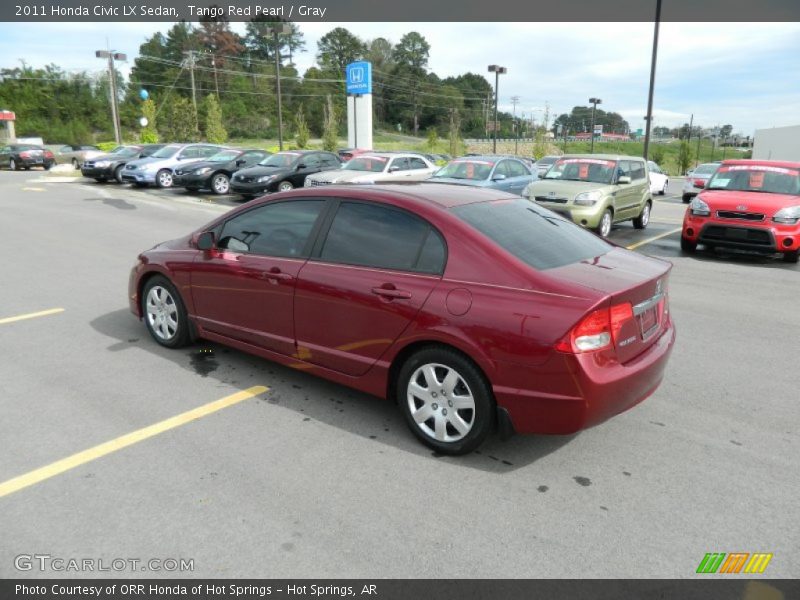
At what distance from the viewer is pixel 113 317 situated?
6.48 metres

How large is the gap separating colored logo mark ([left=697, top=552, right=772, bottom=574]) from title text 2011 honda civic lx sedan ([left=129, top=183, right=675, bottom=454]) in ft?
2.79

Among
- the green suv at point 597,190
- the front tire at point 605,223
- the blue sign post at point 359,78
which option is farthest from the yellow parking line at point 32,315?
the blue sign post at point 359,78

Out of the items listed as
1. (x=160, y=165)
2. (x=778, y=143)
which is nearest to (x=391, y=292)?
(x=160, y=165)

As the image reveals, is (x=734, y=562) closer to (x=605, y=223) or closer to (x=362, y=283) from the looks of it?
(x=362, y=283)

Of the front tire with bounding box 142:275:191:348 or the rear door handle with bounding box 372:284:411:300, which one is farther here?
the front tire with bounding box 142:275:191:348

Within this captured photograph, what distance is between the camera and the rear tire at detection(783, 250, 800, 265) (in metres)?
9.94

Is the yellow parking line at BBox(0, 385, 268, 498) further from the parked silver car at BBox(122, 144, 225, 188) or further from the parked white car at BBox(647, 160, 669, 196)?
the parked white car at BBox(647, 160, 669, 196)

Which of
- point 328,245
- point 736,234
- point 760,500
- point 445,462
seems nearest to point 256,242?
point 328,245

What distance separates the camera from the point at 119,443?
3.77 m

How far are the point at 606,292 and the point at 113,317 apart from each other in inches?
207

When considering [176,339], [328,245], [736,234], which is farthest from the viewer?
[736,234]

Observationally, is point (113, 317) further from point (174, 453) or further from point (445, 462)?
point (445, 462)

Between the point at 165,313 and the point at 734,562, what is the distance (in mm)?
4611
